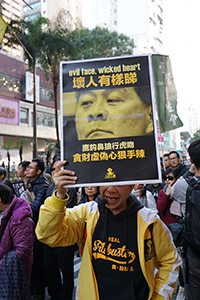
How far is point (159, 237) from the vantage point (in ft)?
6.12

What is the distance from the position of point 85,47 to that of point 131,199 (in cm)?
2248

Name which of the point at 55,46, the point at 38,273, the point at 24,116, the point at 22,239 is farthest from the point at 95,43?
the point at 22,239

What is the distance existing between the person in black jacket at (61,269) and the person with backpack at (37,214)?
25cm

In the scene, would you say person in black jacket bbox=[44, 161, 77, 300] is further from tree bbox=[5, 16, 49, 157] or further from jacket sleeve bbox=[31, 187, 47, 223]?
tree bbox=[5, 16, 49, 157]

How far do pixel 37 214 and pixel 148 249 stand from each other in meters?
2.38

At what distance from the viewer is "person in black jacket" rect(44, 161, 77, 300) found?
354cm

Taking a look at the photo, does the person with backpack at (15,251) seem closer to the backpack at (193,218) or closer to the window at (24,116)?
the backpack at (193,218)

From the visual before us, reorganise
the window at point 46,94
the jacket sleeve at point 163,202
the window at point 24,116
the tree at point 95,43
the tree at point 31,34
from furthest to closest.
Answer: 1. the window at point 46,94
2. the window at point 24,116
3. the tree at point 95,43
4. the tree at point 31,34
5. the jacket sleeve at point 163,202

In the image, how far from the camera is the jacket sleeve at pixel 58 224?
1.68 m

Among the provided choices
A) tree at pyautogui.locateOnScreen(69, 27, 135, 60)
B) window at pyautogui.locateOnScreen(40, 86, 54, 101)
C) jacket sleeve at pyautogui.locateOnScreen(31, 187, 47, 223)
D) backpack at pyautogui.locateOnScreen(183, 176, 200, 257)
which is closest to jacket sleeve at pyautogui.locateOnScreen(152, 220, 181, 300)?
backpack at pyautogui.locateOnScreen(183, 176, 200, 257)

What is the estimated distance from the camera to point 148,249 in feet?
5.95

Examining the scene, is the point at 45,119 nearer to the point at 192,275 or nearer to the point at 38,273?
the point at 38,273

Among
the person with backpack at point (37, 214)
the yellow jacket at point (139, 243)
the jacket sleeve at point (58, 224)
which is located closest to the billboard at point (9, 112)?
the person with backpack at point (37, 214)

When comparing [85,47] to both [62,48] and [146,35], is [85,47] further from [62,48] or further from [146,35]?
[146,35]
